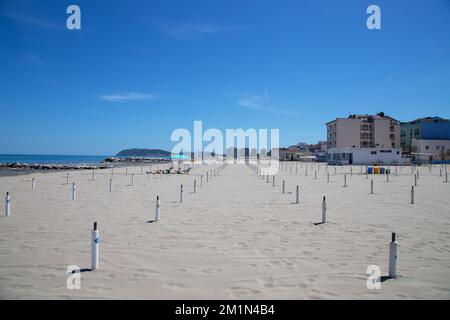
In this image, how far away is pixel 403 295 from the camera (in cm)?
525

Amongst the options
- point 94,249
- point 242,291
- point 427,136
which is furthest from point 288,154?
point 242,291

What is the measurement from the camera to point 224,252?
7477mm

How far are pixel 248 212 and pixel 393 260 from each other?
7.21 m

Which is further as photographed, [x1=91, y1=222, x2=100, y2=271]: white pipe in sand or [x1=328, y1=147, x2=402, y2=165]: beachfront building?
[x1=328, y1=147, x2=402, y2=165]: beachfront building

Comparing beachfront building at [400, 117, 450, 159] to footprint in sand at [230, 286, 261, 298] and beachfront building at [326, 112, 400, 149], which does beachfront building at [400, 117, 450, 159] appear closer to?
beachfront building at [326, 112, 400, 149]

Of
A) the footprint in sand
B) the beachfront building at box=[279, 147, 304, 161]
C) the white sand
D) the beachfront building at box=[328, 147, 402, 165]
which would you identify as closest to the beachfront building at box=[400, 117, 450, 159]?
the beachfront building at box=[328, 147, 402, 165]

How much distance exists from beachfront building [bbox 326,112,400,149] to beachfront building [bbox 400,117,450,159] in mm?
8144

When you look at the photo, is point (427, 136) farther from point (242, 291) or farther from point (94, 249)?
point (94, 249)

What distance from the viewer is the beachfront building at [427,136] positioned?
301 ft

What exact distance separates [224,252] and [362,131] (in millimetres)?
96322

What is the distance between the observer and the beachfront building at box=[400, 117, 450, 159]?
91750 millimetres

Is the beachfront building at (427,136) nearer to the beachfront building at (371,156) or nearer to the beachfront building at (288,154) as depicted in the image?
the beachfront building at (371,156)

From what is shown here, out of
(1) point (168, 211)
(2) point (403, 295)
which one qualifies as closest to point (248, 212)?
(1) point (168, 211)
